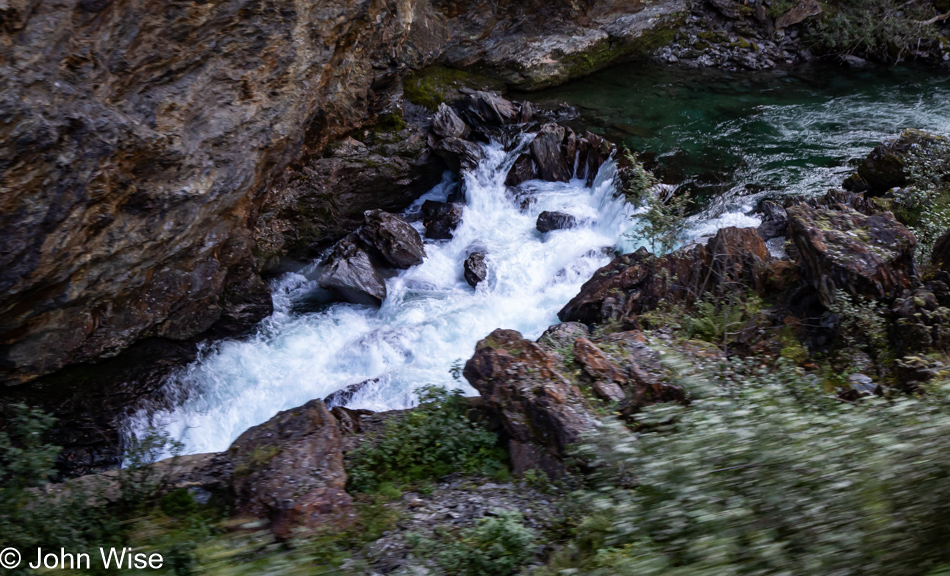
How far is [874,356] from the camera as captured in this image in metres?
6.78

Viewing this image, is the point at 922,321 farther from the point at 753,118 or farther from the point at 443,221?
the point at 753,118

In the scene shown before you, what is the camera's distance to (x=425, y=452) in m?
6.11

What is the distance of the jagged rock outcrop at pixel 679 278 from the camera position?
8375mm

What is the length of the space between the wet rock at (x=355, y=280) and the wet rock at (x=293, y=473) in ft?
11.7

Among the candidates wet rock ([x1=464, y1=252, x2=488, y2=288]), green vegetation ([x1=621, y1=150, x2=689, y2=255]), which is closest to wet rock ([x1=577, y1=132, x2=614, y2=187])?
green vegetation ([x1=621, y1=150, x2=689, y2=255])

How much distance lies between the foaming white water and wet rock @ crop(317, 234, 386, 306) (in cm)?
18

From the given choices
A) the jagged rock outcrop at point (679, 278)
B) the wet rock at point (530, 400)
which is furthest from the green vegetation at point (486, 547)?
the jagged rock outcrop at point (679, 278)

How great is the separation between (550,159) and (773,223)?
4400 millimetres

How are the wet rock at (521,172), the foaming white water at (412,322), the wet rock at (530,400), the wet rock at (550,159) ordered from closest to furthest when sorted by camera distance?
1. the wet rock at (530,400)
2. the foaming white water at (412,322)
3. the wet rock at (521,172)
4. the wet rock at (550,159)

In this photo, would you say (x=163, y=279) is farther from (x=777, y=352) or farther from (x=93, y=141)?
(x=777, y=352)

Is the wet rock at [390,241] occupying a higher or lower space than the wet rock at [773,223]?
higher

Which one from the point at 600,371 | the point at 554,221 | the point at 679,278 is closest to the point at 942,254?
the point at 679,278

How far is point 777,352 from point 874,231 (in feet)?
7.42

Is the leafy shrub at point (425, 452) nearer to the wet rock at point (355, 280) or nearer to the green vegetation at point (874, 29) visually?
the wet rock at point (355, 280)
